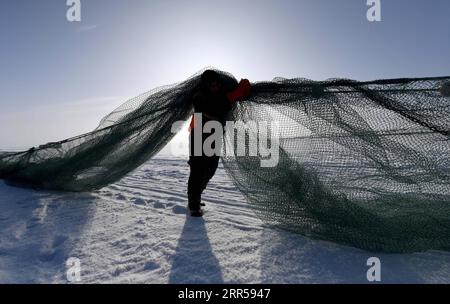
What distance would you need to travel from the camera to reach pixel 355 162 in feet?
9.12

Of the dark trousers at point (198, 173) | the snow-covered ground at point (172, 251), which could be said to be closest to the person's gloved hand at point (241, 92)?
the dark trousers at point (198, 173)

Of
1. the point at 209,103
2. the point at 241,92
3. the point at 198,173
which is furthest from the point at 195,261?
the point at 241,92

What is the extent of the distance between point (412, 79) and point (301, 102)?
0.93 m

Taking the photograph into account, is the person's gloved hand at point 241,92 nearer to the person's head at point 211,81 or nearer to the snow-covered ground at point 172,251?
the person's head at point 211,81

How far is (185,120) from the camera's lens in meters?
3.65

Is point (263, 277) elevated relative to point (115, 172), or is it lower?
lower

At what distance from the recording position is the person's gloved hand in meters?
3.25

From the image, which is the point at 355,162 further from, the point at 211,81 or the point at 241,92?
the point at 211,81

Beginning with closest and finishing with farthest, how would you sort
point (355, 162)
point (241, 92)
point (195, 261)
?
point (195, 261)
point (355, 162)
point (241, 92)

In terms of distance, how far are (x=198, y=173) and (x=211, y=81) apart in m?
1.04

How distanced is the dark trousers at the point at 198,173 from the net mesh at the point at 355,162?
231 millimetres

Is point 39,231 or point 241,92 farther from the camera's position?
point 241,92
